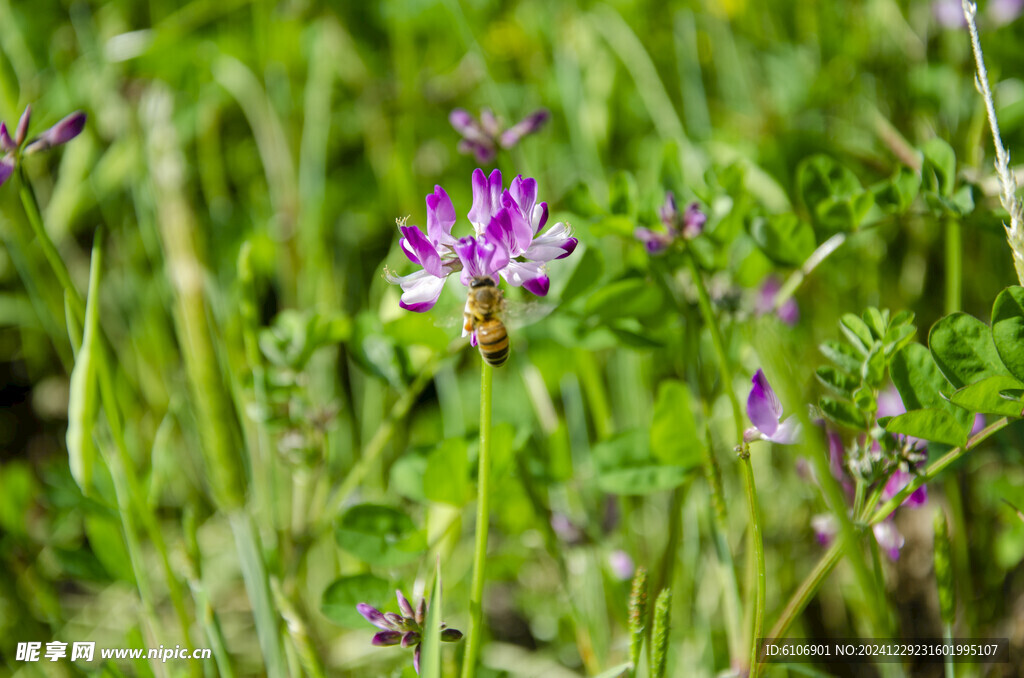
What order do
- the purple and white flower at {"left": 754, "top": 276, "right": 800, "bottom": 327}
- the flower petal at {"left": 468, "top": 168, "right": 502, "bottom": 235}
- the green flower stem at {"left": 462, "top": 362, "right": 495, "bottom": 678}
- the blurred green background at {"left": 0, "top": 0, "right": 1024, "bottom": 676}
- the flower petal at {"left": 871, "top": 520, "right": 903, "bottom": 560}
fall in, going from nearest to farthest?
1. the green flower stem at {"left": 462, "top": 362, "right": 495, "bottom": 678}
2. the flower petal at {"left": 468, "top": 168, "right": 502, "bottom": 235}
3. the flower petal at {"left": 871, "top": 520, "right": 903, "bottom": 560}
4. the blurred green background at {"left": 0, "top": 0, "right": 1024, "bottom": 676}
5. the purple and white flower at {"left": 754, "top": 276, "right": 800, "bottom": 327}

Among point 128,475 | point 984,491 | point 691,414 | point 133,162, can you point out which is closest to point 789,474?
point 984,491

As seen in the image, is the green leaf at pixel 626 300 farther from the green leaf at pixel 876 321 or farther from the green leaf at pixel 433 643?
the green leaf at pixel 433 643

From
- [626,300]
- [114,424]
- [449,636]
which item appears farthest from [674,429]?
[114,424]

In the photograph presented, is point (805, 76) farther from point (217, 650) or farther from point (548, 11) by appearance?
point (217, 650)

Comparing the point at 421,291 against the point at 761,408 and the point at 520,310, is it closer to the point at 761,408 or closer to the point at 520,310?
the point at 520,310

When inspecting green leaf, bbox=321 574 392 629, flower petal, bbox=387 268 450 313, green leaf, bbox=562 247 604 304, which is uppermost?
green leaf, bbox=562 247 604 304

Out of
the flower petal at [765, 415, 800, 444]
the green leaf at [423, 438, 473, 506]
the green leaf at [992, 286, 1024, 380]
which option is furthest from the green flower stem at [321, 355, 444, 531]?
the green leaf at [992, 286, 1024, 380]

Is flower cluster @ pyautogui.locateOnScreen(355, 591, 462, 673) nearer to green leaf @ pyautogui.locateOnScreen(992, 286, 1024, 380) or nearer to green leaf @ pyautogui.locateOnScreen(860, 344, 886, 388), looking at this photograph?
green leaf @ pyautogui.locateOnScreen(860, 344, 886, 388)
